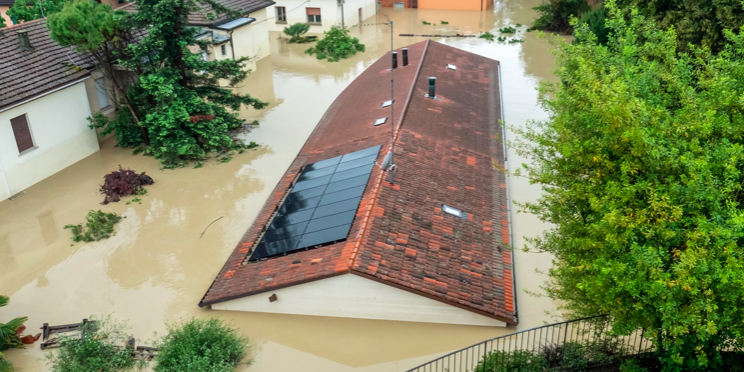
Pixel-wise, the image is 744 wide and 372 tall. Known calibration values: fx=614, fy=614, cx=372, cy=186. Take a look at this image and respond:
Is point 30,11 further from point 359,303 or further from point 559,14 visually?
point 559,14

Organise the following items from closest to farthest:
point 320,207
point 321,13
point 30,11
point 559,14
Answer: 1. point 320,207
2. point 30,11
3. point 559,14
4. point 321,13

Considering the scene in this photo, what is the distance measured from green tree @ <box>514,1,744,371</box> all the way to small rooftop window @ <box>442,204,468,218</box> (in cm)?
453

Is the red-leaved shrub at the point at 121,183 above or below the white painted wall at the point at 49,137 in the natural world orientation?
below

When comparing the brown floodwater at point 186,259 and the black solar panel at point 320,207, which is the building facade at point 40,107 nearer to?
the brown floodwater at point 186,259

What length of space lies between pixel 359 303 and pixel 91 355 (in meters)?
6.11

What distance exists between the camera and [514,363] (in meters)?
12.1

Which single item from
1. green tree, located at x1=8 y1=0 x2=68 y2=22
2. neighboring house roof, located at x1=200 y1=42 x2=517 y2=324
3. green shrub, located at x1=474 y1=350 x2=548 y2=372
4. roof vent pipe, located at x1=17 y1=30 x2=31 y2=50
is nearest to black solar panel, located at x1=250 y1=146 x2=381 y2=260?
neighboring house roof, located at x1=200 y1=42 x2=517 y2=324

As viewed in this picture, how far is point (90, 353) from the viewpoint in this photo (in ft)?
45.0

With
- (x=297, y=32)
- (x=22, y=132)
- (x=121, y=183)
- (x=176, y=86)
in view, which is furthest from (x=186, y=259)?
(x=297, y=32)

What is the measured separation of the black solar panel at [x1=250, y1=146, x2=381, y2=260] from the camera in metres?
15.7

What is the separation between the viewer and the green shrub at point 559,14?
43719 mm

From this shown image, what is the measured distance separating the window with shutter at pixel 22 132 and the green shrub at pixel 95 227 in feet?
13.9

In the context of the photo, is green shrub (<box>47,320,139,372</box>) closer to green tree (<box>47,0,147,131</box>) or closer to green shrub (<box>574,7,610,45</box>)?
green tree (<box>47,0,147,131</box>)

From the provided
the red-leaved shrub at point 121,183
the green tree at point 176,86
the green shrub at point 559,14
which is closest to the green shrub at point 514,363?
the red-leaved shrub at point 121,183
